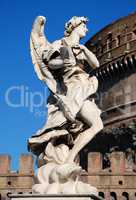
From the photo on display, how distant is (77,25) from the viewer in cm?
Result: 471

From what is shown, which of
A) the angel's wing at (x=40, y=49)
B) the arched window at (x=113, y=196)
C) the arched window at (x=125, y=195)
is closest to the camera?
the angel's wing at (x=40, y=49)

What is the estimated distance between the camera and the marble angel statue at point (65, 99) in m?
4.30

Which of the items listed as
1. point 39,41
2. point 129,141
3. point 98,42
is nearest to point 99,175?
point 129,141

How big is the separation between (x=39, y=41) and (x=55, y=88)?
0.43m

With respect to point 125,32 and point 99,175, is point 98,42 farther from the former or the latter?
point 99,175

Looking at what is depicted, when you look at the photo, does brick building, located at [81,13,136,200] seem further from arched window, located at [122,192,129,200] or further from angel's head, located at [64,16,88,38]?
angel's head, located at [64,16,88,38]

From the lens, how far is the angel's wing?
4586mm

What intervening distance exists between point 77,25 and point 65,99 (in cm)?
67

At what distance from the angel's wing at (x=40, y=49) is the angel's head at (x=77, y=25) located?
0.65 ft

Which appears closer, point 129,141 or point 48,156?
point 48,156

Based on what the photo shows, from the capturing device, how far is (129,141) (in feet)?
99.2

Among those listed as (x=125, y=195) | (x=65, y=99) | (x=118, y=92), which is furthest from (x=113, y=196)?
(x=65, y=99)

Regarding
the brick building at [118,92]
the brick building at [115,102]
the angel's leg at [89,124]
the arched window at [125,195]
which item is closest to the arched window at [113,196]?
the brick building at [115,102]

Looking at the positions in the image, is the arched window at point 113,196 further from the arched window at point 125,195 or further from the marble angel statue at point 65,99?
the marble angel statue at point 65,99
